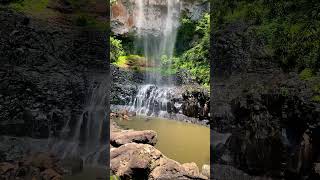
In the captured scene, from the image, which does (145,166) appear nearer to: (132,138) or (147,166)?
(147,166)

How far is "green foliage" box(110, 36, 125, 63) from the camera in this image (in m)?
10.2

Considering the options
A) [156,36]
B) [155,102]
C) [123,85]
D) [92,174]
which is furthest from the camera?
[156,36]

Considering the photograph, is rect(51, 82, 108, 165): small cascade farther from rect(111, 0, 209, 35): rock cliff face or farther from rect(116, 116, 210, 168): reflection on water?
rect(111, 0, 209, 35): rock cliff face

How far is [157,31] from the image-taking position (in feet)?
40.3

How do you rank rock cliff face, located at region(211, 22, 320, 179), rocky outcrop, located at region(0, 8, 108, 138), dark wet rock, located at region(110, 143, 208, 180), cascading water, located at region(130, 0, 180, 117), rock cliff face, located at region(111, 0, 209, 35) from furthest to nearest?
rock cliff face, located at region(111, 0, 209, 35), cascading water, located at region(130, 0, 180, 117), dark wet rock, located at region(110, 143, 208, 180), rock cliff face, located at region(211, 22, 320, 179), rocky outcrop, located at region(0, 8, 108, 138)

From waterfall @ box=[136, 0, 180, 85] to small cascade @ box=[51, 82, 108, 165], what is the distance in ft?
24.8

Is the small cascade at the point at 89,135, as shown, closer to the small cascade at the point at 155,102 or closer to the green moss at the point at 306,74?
the green moss at the point at 306,74

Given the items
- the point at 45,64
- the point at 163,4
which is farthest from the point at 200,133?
the point at 163,4

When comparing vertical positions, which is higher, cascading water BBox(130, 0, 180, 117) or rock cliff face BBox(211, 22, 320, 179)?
cascading water BBox(130, 0, 180, 117)

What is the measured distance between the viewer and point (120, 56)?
10945 mm

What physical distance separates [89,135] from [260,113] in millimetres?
2014

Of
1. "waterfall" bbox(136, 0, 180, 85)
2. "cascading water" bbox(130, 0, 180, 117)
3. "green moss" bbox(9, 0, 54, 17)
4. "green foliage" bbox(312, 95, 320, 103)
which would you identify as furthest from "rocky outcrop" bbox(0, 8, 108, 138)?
"waterfall" bbox(136, 0, 180, 85)

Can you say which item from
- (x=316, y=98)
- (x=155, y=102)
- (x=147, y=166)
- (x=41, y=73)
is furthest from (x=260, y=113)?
(x=155, y=102)

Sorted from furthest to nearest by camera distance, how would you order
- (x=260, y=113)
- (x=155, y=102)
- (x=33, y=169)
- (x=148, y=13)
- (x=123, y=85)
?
(x=148, y=13), (x=123, y=85), (x=155, y=102), (x=260, y=113), (x=33, y=169)
